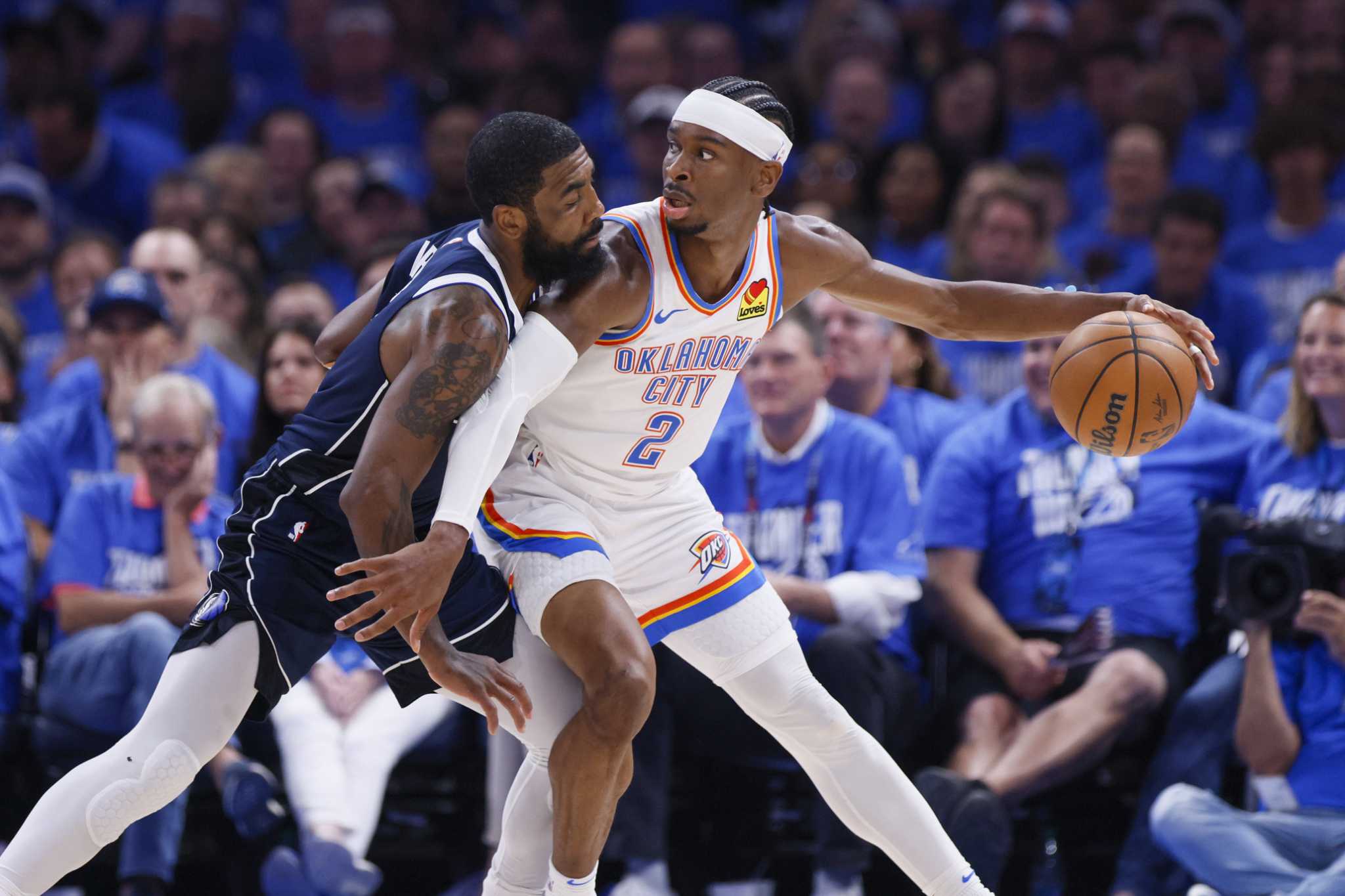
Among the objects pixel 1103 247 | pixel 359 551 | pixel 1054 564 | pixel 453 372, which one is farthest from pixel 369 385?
pixel 1103 247

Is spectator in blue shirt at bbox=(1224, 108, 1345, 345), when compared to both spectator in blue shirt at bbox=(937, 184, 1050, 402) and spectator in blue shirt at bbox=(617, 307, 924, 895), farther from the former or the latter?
spectator in blue shirt at bbox=(617, 307, 924, 895)

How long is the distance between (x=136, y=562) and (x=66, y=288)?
2.37 meters

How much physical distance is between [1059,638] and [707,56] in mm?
4571

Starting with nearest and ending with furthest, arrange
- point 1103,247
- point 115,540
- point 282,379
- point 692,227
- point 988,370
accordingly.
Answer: point 692,227
point 115,540
point 282,379
point 988,370
point 1103,247

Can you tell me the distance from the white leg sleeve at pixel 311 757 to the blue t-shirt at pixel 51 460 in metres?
1.35

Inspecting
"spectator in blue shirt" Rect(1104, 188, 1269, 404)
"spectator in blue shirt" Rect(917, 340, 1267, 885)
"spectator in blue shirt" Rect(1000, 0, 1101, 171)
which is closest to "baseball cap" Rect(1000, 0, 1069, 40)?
"spectator in blue shirt" Rect(1000, 0, 1101, 171)

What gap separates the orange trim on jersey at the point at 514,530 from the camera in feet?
13.5

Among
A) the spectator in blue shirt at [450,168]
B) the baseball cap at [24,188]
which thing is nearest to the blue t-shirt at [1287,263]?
the spectator in blue shirt at [450,168]

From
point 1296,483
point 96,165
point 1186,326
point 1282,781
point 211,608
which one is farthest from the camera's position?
point 96,165

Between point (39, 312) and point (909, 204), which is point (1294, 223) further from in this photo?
point (39, 312)

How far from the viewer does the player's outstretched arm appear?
4.45 metres

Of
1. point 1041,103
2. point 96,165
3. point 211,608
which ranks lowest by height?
point 211,608

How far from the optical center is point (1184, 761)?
5.27 meters

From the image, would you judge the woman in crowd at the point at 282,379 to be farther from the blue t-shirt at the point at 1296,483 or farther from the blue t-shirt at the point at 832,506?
the blue t-shirt at the point at 1296,483
